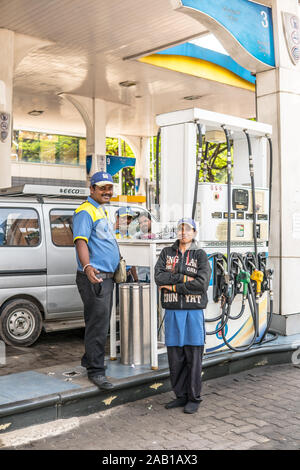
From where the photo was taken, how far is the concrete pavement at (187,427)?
458 centimetres

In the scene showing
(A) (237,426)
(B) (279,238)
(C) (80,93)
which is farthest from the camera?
(C) (80,93)

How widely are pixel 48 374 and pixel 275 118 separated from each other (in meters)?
4.89

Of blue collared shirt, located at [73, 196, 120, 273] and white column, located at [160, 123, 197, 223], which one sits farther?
white column, located at [160, 123, 197, 223]

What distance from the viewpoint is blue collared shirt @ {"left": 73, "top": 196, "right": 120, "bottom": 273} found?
18.1 feet

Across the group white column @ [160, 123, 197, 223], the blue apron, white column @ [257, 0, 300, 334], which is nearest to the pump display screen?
white column @ [160, 123, 197, 223]

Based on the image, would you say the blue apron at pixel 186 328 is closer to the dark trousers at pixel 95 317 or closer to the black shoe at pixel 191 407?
the black shoe at pixel 191 407

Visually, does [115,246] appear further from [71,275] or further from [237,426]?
[71,275]

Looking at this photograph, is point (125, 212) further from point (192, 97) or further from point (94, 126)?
point (192, 97)

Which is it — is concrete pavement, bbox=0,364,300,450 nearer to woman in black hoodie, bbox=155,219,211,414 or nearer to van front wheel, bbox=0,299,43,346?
woman in black hoodie, bbox=155,219,211,414

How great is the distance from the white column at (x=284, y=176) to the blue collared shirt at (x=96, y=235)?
337 centimetres

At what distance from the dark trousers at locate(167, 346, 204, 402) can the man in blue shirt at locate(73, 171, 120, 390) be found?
0.65m

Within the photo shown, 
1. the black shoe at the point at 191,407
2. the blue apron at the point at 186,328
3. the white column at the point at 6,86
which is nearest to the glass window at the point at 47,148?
→ the white column at the point at 6,86
